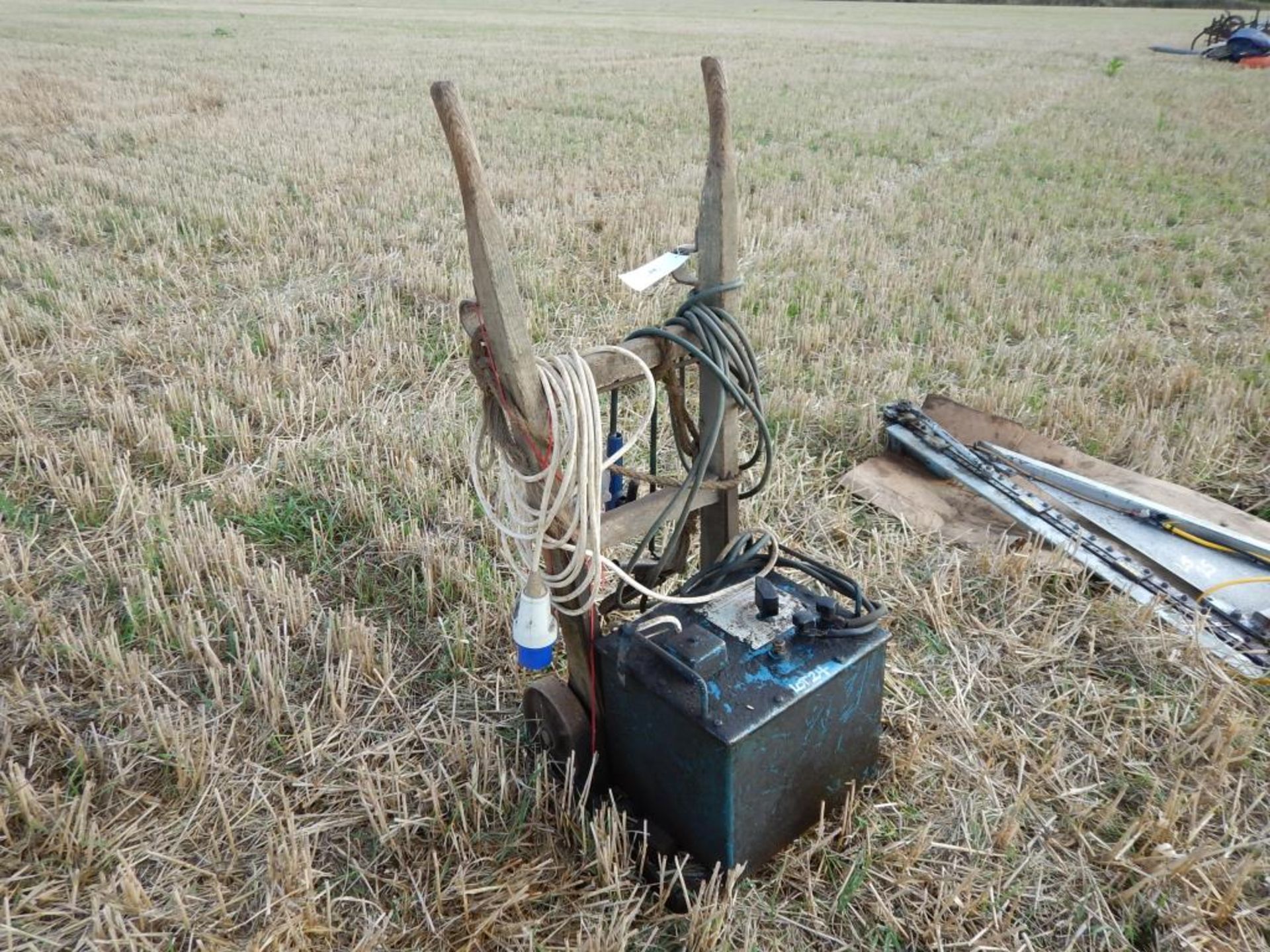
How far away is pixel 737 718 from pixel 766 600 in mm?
324

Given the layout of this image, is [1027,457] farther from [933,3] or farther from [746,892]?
[933,3]

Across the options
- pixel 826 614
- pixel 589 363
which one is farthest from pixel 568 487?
pixel 826 614

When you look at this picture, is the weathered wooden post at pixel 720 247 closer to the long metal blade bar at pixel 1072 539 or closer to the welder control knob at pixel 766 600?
the welder control knob at pixel 766 600

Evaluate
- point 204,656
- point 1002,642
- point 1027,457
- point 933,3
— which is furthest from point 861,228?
point 933,3

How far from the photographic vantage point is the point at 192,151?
30.9 ft

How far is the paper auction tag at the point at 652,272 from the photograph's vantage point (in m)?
2.07

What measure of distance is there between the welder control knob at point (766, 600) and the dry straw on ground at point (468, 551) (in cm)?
57

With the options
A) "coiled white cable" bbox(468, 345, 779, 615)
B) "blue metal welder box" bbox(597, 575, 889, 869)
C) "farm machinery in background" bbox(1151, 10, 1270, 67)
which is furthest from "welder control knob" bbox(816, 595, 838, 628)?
"farm machinery in background" bbox(1151, 10, 1270, 67)

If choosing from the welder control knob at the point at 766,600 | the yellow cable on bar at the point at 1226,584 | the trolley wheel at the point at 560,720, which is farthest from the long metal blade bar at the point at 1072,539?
the trolley wheel at the point at 560,720

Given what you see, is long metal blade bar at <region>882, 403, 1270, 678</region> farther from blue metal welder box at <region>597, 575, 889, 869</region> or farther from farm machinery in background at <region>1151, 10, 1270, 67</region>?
farm machinery in background at <region>1151, 10, 1270, 67</region>

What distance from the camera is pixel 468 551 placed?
337 cm

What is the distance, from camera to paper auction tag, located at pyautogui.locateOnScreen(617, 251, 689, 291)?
207cm

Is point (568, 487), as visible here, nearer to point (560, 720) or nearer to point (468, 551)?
point (560, 720)

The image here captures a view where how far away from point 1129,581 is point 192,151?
959 cm
